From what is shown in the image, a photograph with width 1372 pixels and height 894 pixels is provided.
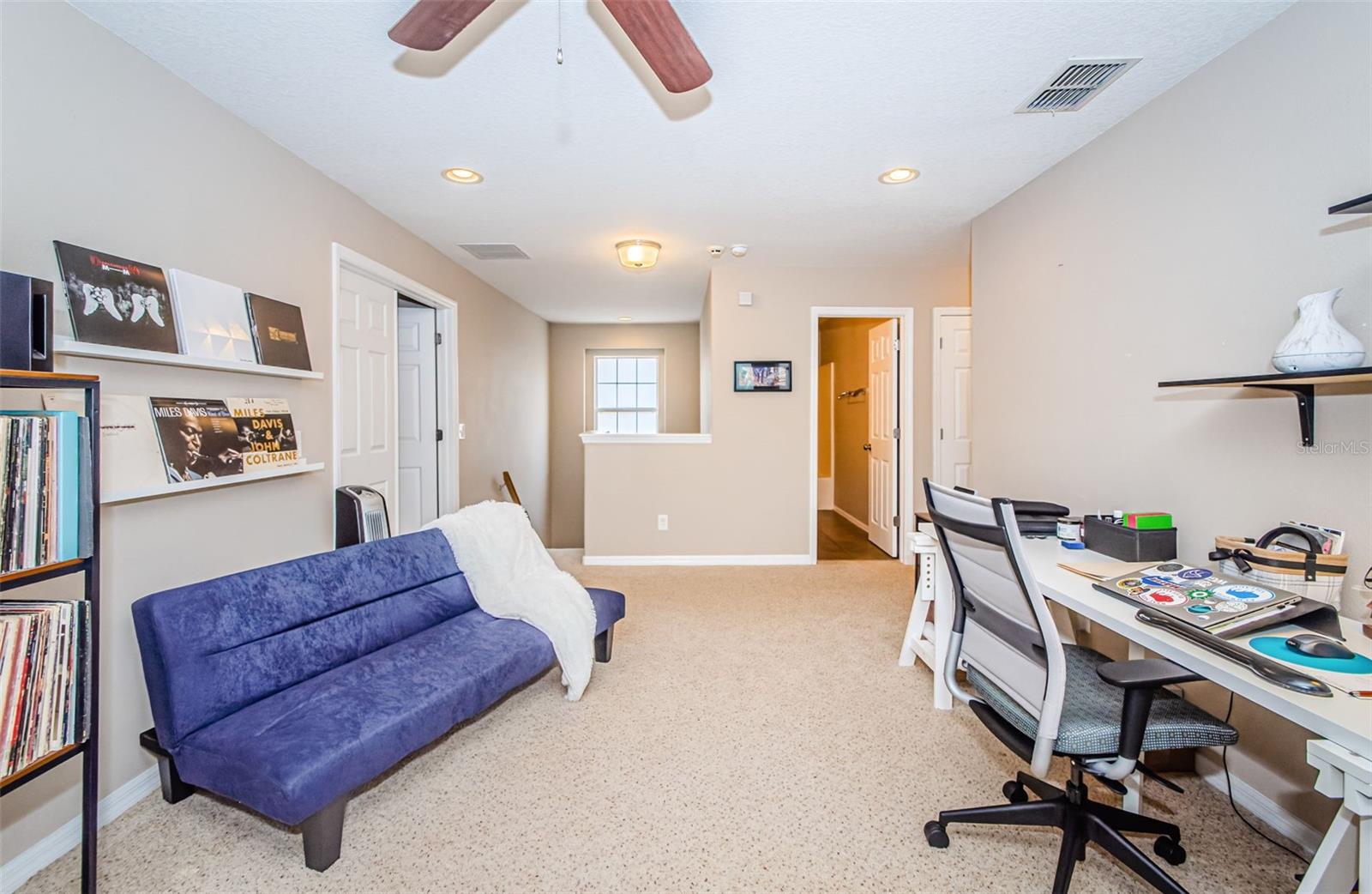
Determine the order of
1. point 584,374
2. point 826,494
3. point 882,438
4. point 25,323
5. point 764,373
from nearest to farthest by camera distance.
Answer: point 25,323 < point 764,373 < point 882,438 < point 584,374 < point 826,494

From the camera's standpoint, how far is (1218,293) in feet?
6.17

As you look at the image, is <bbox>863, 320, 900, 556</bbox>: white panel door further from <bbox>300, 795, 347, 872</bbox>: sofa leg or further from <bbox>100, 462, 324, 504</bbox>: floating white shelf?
<bbox>300, 795, 347, 872</bbox>: sofa leg

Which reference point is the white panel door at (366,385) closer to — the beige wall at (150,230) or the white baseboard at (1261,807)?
the beige wall at (150,230)

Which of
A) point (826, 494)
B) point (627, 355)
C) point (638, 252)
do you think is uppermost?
point (638, 252)

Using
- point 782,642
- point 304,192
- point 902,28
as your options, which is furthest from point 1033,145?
point 304,192

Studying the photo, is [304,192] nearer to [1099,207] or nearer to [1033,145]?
[1033,145]

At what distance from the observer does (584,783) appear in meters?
1.88

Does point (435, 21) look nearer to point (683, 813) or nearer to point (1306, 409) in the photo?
point (683, 813)

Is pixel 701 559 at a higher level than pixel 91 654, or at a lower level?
lower

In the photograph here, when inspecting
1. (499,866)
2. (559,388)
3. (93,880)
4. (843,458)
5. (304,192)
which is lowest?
(499,866)

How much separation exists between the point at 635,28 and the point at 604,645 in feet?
7.98

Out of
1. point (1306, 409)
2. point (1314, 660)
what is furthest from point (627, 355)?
→ point (1314, 660)

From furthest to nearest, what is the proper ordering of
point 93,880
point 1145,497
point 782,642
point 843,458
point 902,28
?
point 843,458 < point 782,642 < point 1145,497 < point 902,28 < point 93,880

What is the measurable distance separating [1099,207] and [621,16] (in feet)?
7.21
